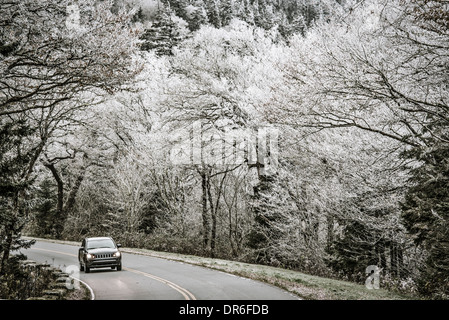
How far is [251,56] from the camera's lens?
25781mm

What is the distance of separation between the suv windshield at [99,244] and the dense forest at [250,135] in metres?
3.18

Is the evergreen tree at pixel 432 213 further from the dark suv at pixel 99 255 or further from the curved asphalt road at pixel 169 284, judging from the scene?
the dark suv at pixel 99 255

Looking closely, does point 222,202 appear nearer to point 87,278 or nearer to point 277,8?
point 87,278

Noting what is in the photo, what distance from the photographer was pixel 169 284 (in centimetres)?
1521

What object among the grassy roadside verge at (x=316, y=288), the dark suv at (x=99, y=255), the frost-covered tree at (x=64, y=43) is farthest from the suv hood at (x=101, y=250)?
the frost-covered tree at (x=64, y=43)

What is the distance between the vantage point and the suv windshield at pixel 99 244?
19658mm

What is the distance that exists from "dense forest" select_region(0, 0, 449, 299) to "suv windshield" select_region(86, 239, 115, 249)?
318 cm

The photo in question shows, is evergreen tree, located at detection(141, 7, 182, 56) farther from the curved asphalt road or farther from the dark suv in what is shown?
the curved asphalt road

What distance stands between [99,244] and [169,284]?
6.03 meters

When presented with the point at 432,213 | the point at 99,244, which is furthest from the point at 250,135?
the point at 432,213

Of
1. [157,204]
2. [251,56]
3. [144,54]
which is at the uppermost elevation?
[144,54]

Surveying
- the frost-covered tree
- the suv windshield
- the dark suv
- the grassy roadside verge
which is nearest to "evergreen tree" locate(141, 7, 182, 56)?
the suv windshield
